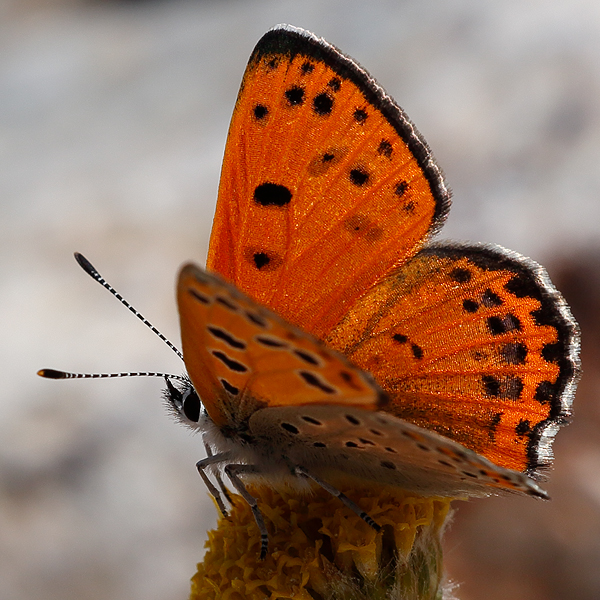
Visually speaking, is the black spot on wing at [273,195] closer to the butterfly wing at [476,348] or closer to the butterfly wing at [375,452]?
the butterfly wing at [476,348]

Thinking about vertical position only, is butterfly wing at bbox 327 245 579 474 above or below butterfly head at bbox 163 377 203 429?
below

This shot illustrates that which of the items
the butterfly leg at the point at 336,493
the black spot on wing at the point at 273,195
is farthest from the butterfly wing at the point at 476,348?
the black spot on wing at the point at 273,195

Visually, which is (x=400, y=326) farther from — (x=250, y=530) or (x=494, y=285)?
(x=250, y=530)

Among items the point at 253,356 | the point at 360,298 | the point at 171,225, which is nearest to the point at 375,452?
the point at 253,356

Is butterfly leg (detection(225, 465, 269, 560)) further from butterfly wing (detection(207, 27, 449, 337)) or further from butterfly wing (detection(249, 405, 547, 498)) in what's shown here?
butterfly wing (detection(207, 27, 449, 337))

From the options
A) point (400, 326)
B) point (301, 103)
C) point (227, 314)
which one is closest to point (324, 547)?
point (400, 326)

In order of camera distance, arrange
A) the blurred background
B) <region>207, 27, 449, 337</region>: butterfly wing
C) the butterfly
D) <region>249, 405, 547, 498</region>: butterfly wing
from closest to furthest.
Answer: <region>249, 405, 547, 498</region>: butterfly wing → the butterfly → <region>207, 27, 449, 337</region>: butterfly wing → the blurred background

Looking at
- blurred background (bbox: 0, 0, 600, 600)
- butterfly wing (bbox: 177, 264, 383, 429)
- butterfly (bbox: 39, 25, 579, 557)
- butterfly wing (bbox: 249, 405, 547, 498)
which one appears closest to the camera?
butterfly wing (bbox: 177, 264, 383, 429)

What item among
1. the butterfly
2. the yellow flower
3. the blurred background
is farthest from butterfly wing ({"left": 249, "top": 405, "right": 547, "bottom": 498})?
the blurred background

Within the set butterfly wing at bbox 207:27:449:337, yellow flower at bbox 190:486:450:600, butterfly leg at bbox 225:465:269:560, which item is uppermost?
butterfly wing at bbox 207:27:449:337
